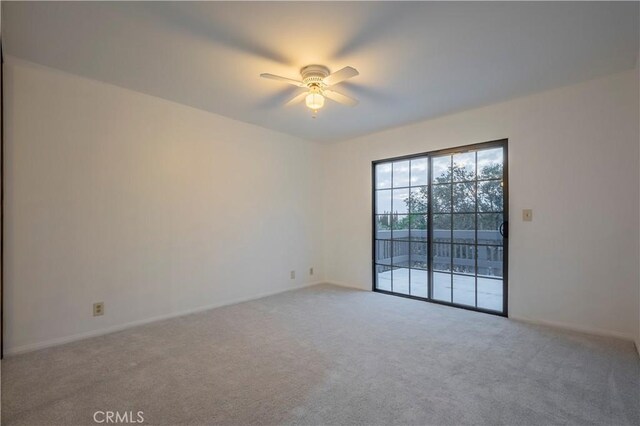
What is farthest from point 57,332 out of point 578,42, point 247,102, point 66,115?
point 578,42

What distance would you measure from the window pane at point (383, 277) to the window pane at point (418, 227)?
66cm

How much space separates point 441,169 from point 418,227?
0.84m

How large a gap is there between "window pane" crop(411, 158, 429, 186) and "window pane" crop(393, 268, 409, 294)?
49.7 inches

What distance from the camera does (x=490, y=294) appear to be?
142 inches

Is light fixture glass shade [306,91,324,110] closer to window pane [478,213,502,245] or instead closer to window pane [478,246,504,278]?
window pane [478,213,502,245]

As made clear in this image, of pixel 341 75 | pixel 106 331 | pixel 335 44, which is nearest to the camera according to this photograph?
pixel 335 44

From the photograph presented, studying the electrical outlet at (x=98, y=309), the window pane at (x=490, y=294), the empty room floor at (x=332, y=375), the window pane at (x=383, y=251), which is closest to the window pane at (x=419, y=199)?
the window pane at (x=383, y=251)

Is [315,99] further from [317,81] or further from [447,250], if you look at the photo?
[447,250]

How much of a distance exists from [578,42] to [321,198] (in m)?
3.73

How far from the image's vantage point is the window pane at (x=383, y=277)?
4.55 meters

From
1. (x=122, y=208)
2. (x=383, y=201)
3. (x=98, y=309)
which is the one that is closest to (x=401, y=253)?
(x=383, y=201)

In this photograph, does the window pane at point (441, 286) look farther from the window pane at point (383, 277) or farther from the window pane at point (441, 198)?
the window pane at point (441, 198)

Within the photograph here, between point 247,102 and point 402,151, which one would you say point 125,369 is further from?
point 402,151

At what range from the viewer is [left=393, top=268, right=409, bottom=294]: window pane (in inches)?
171
